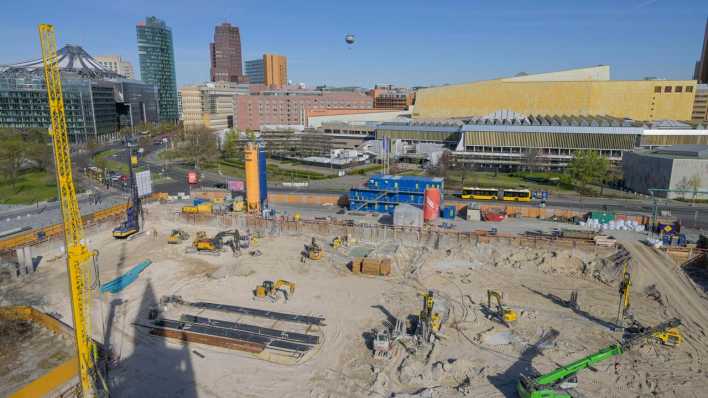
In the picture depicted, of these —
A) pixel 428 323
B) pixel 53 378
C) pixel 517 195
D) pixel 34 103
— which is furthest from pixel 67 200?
pixel 34 103

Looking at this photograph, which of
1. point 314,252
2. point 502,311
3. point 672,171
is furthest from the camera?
point 672,171

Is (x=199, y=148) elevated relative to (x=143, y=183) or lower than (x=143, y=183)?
elevated

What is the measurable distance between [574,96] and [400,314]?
73.4 meters

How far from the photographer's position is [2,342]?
2038 centimetres

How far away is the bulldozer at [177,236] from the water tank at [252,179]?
20.7 feet

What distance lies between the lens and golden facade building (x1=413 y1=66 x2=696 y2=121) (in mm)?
77125

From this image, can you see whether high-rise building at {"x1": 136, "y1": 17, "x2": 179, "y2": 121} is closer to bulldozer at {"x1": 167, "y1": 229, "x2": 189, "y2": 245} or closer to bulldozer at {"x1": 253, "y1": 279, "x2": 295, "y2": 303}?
bulldozer at {"x1": 167, "y1": 229, "x2": 189, "y2": 245}

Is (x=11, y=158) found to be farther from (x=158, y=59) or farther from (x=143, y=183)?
(x=158, y=59)

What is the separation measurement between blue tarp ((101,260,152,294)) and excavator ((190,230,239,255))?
408 centimetres

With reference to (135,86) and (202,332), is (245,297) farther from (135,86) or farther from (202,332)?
(135,86)

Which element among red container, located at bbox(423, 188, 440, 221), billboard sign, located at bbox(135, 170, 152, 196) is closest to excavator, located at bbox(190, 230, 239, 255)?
billboard sign, located at bbox(135, 170, 152, 196)

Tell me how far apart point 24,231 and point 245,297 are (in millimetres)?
20864

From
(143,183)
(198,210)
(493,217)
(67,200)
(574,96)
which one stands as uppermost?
(574,96)

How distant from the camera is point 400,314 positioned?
23.7 metres
